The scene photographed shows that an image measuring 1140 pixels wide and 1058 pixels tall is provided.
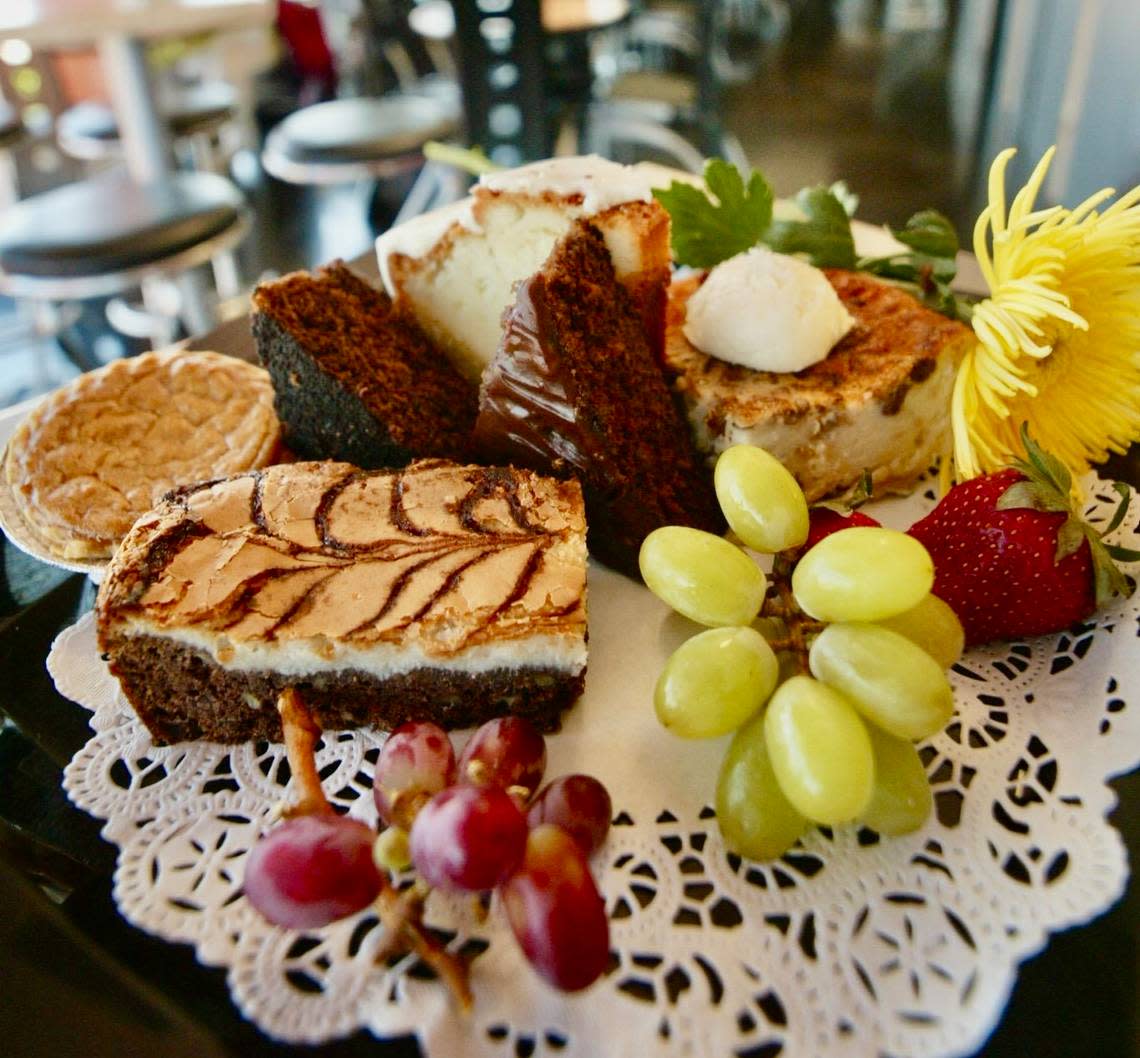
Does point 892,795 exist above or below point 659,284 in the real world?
below

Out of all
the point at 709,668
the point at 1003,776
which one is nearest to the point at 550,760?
the point at 709,668

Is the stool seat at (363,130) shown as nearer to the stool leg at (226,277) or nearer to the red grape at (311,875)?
the stool leg at (226,277)

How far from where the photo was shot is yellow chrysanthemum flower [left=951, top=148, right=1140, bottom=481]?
133 centimetres

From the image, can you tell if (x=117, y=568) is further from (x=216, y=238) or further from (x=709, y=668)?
(x=216, y=238)

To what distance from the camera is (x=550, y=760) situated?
1130 millimetres

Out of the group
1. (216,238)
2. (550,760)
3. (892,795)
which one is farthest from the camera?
(216,238)

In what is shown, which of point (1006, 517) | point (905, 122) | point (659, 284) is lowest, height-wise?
point (905, 122)

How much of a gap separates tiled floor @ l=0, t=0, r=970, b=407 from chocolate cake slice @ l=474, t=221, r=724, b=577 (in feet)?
8.43

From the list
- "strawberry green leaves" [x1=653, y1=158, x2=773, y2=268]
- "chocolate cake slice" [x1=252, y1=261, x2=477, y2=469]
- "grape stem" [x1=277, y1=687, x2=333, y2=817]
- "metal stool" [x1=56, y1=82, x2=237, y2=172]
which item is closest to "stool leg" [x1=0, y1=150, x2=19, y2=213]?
"metal stool" [x1=56, y1=82, x2=237, y2=172]

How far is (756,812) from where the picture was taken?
97 centimetres

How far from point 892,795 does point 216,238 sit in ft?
9.10

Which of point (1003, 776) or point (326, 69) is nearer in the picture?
point (1003, 776)

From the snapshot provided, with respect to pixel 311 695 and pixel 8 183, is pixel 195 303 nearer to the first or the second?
pixel 8 183

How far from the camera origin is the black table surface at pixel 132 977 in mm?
851
